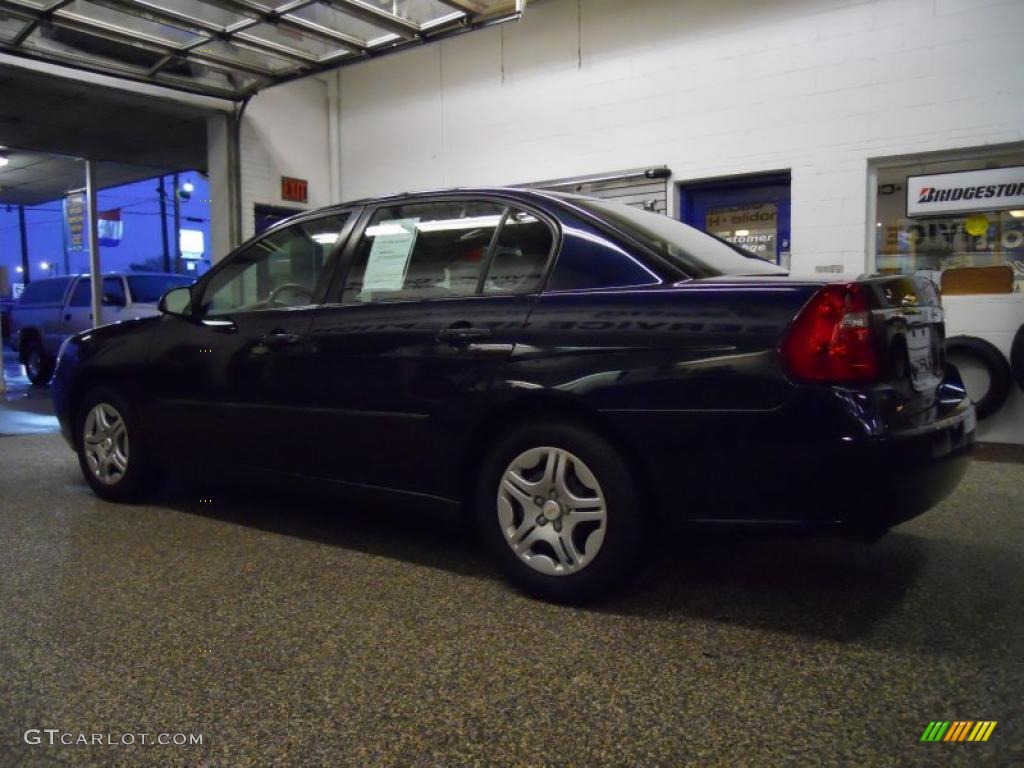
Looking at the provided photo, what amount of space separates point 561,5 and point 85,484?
6142 millimetres

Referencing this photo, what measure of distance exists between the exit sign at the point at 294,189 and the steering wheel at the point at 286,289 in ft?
20.3

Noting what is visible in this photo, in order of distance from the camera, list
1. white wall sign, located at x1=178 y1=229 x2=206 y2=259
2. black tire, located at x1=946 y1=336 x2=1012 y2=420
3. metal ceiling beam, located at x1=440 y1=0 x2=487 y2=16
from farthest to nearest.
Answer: white wall sign, located at x1=178 y1=229 x2=206 y2=259, metal ceiling beam, located at x1=440 y1=0 x2=487 y2=16, black tire, located at x1=946 y1=336 x2=1012 y2=420

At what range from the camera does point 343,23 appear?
7.02 metres

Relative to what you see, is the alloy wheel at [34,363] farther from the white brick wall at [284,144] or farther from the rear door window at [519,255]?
the rear door window at [519,255]

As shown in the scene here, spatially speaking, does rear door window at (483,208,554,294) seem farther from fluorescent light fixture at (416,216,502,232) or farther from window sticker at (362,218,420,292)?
window sticker at (362,218,420,292)

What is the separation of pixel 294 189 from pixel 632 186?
4329 millimetres

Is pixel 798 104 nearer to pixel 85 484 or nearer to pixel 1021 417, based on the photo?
pixel 1021 417

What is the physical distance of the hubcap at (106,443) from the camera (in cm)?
430

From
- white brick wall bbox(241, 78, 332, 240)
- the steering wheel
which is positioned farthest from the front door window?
white brick wall bbox(241, 78, 332, 240)

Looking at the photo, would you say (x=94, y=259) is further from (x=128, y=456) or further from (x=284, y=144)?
(x=128, y=456)

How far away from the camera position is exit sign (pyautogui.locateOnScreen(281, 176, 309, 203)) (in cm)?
947

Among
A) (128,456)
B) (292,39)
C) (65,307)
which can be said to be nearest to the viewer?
(128,456)
